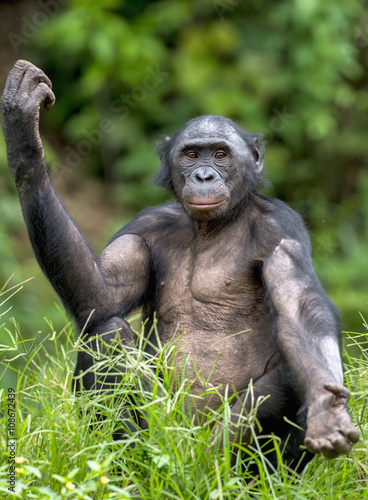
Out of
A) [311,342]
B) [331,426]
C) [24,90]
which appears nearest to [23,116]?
[24,90]

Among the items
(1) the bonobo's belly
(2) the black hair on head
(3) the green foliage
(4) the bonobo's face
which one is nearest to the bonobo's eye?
(4) the bonobo's face

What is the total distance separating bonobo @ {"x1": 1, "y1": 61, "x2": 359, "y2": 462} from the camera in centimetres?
425

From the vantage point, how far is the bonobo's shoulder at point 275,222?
188 inches

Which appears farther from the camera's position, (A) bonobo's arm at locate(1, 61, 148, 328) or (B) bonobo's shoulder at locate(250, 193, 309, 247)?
(B) bonobo's shoulder at locate(250, 193, 309, 247)

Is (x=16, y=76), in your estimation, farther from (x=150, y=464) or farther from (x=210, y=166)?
(x=150, y=464)

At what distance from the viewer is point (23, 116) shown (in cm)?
454

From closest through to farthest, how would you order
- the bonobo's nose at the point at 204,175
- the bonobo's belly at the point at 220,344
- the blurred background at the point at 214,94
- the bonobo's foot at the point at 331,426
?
the bonobo's foot at the point at 331,426
the bonobo's belly at the point at 220,344
the bonobo's nose at the point at 204,175
the blurred background at the point at 214,94

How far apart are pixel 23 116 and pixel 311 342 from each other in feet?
6.69

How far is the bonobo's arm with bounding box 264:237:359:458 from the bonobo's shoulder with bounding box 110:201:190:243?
88cm

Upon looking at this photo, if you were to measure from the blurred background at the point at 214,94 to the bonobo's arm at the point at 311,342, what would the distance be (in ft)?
15.7

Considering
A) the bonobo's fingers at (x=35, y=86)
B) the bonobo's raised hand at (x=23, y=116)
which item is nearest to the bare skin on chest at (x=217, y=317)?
the bonobo's raised hand at (x=23, y=116)

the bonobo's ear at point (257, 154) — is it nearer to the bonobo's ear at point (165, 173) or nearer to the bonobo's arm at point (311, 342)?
the bonobo's ear at point (165, 173)

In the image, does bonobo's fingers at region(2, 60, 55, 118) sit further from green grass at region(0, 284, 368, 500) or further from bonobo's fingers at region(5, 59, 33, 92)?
green grass at region(0, 284, 368, 500)

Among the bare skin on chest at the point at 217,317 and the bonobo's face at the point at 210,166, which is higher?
the bonobo's face at the point at 210,166
